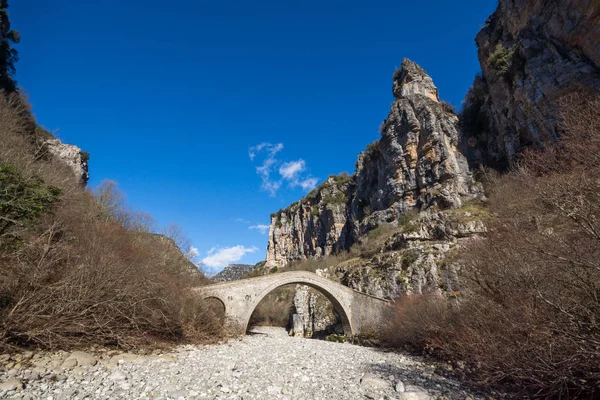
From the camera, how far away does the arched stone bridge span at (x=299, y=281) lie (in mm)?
20922

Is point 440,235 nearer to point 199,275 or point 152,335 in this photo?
point 199,275

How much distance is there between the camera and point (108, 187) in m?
19.7

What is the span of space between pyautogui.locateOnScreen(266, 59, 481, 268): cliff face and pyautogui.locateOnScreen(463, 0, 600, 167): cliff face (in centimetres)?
440

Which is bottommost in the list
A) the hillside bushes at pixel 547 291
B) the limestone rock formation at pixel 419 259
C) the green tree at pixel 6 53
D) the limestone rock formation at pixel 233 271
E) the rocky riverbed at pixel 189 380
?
the rocky riverbed at pixel 189 380

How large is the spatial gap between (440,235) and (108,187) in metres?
27.2

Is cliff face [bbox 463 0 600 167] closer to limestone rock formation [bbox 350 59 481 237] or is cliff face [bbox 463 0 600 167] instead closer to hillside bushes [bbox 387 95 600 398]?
limestone rock formation [bbox 350 59 481 237]

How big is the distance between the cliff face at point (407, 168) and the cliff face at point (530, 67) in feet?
14.4

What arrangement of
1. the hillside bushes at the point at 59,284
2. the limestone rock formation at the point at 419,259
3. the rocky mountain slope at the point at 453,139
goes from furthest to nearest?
1. the limestone rock formation at the point at 419,259
2. the rocky mountain slope at the point at 453,139
3. the hillside bushes at the point at 59,284

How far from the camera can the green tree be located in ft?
70.5

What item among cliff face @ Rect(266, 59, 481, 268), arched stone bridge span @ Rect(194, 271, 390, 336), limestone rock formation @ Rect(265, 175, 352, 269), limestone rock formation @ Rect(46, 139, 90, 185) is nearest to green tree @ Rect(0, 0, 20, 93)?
limestone rock formation @ Rect(46, 139, 90, 185)

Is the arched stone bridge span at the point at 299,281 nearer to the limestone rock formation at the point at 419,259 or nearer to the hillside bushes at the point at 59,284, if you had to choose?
the limestone rock formation at the point at 419,259

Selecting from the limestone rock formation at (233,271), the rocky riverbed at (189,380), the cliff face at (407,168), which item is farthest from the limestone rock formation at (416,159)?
the limestone rock formation at (233,271)

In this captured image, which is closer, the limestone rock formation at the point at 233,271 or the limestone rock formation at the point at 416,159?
the limestone rock formation at the point at 416,159

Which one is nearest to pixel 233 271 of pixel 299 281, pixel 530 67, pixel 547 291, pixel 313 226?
pixel 313 226
